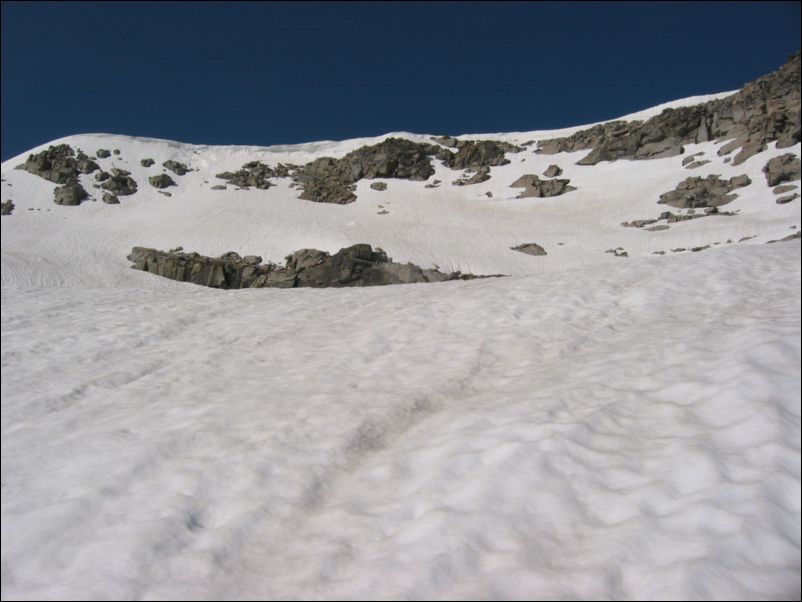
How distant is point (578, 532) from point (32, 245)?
48.3 metres

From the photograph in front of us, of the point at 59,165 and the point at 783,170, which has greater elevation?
the point at 59,165

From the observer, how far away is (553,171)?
211 ft

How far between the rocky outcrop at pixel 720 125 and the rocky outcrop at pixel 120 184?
55668mm

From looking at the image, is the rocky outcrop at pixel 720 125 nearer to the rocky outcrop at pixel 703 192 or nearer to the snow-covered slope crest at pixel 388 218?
the snow-covered slope crest at pixel 388 218

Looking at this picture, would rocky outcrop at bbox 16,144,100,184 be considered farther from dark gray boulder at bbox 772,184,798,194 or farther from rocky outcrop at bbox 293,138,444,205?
dark gray boulder at bbox 772,184,798,194

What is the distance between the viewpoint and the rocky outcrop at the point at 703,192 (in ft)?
156

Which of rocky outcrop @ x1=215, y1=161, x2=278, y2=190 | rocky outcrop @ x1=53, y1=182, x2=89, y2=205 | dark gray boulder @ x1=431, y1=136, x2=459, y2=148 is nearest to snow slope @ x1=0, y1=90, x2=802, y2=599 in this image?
rocky outcrop @ x1=53, y1=182, x2=89, y2=205

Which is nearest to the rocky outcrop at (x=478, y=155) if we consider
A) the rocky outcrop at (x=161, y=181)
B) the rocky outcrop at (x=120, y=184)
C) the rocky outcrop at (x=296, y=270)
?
the rocky outcrop at (x=296, y=270)

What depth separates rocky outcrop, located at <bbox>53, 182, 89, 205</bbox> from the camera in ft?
175

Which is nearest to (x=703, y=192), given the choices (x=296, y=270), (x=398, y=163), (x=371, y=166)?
(x=398, y=163)

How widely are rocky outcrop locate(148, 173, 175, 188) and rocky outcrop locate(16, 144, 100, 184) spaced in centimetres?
680

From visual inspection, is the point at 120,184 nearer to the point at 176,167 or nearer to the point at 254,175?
the point at 176,167

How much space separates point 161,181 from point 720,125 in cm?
6843

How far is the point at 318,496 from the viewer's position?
450 centimetres
